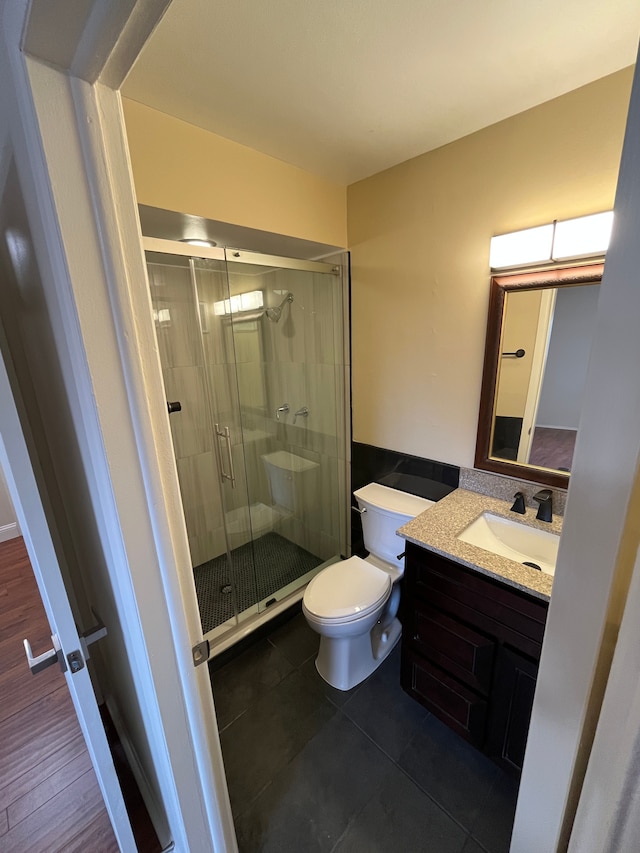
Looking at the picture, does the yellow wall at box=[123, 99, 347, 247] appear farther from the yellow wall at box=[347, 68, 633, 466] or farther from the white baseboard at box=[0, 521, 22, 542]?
the white baseboard at box=[0, 521, 22, 542]

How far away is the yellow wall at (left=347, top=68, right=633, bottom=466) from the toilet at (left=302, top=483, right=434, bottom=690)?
0.37 meters

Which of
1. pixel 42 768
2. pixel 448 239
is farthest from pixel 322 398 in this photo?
pixel 42 768

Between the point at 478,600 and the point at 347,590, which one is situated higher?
the point at 478,600

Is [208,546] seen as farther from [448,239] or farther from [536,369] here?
[448,239]

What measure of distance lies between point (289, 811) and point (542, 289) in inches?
88.2

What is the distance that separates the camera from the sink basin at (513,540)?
1424 millimetres

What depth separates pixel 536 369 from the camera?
5.01 feet

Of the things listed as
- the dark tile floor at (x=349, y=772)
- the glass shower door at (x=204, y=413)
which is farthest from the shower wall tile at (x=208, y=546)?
the dark tile floor at (x=349, y=772)

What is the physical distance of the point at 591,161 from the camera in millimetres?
1261

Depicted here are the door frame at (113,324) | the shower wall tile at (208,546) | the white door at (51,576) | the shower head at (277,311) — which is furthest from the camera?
the shower wall tile at (208,546)

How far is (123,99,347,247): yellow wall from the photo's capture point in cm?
133

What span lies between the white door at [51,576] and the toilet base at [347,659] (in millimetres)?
1012

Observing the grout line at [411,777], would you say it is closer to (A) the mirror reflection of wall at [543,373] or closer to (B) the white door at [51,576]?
(B) the white door at [51,576]

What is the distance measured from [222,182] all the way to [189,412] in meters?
1.32
